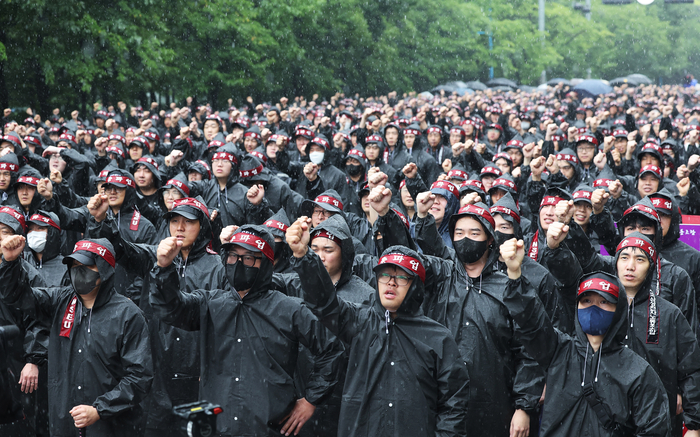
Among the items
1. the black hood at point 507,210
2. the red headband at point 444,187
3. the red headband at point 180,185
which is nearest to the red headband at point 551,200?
the black hood at point 507,210

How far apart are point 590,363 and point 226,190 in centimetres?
655

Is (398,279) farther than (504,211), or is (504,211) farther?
(504,211)

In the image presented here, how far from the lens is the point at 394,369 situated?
5.23m

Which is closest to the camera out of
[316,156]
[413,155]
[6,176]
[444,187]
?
[444,187]

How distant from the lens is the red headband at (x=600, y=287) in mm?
5113

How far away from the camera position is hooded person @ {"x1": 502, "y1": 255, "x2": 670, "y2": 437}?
490cm

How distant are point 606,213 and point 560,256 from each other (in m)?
2.77

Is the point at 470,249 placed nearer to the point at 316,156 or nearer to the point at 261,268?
the point at 261,268

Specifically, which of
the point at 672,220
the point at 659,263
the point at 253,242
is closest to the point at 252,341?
the point at 253,242

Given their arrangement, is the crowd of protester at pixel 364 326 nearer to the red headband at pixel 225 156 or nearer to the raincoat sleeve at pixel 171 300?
the raincoat sleeve at pixel 171 300

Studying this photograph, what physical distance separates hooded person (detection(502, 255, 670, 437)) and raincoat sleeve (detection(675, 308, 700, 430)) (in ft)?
2.89

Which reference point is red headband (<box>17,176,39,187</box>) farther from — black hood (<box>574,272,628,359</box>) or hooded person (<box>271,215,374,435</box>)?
black hood (<box>574,272,628,359</box>)

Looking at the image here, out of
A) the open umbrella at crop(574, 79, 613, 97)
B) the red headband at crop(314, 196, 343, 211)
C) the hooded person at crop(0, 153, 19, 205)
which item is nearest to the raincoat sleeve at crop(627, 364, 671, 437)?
the red headband at crop(314, 196, 343, 211)

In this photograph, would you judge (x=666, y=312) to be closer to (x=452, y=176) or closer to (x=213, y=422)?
(x=213, y=422)
